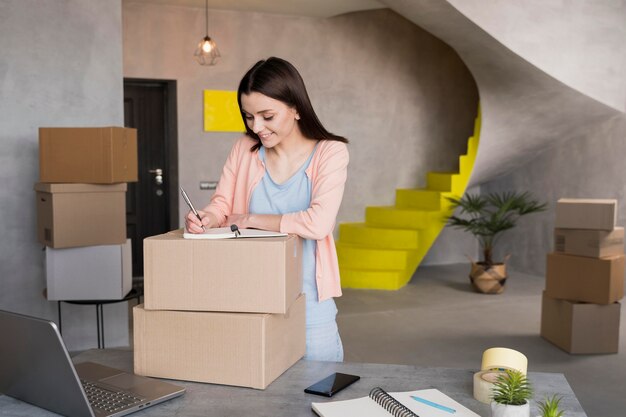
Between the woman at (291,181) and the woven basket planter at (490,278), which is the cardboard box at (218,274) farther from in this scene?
the woven basket planter at (490,278)

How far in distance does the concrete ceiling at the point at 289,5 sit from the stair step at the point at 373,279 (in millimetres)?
2389

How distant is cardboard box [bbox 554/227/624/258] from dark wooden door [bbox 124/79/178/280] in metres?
3.54

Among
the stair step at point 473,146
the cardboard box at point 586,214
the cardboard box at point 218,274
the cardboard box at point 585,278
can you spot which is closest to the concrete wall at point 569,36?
the stair step at point 473,146

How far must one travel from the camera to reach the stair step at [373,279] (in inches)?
237

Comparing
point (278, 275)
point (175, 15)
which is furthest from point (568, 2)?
point (278, 275)

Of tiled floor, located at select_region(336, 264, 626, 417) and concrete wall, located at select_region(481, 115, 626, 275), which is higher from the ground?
concrete wall, located at select_region(481, 115, 626, 275)

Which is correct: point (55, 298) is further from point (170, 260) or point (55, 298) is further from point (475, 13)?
point (475, 13)

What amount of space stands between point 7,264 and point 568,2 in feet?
14.4

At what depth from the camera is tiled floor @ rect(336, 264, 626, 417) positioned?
11.8ft

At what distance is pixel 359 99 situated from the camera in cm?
691

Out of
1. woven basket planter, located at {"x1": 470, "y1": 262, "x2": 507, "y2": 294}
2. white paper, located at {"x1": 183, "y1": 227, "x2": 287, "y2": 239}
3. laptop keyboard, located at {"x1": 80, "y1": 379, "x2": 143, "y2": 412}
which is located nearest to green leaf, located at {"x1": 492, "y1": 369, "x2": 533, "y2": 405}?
white paper, located at {"x1": 183, "y1": 227, "x2": 287, "y2": 239}

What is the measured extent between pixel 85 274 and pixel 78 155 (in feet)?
2.00

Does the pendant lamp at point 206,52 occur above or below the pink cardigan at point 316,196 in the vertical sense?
above

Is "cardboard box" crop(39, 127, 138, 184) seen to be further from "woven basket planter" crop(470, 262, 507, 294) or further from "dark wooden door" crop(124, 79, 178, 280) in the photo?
"woven basket planter" crop(470, 262, 507, 294)
